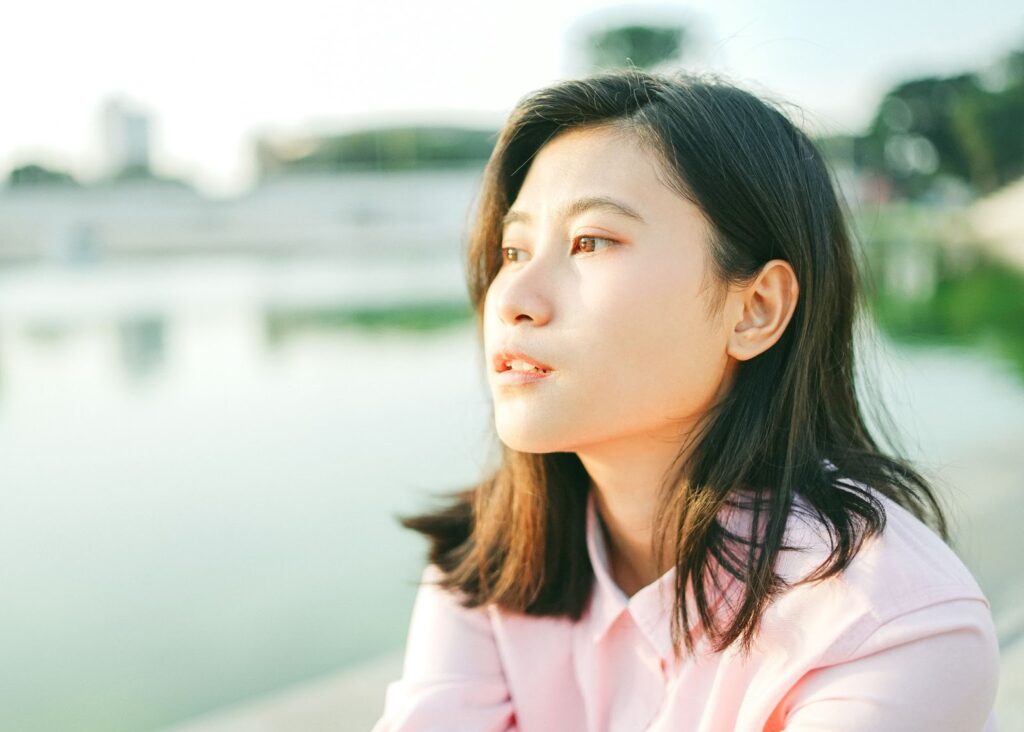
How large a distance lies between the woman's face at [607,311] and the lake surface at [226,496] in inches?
16.2

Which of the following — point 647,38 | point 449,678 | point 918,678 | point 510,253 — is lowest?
point 449,678

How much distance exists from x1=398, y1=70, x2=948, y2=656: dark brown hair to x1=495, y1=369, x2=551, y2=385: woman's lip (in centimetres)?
19

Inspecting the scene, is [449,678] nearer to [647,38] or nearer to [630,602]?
[630,602]

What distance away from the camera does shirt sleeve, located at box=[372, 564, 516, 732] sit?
1197 mm

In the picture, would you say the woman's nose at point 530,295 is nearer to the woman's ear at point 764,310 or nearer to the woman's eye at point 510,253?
the woman's eye at point 510,253

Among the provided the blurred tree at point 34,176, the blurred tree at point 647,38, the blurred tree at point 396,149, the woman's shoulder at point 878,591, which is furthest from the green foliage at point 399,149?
the woman's shoulder at point 878,591

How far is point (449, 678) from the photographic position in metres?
1.23

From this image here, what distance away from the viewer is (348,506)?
466 centimetres

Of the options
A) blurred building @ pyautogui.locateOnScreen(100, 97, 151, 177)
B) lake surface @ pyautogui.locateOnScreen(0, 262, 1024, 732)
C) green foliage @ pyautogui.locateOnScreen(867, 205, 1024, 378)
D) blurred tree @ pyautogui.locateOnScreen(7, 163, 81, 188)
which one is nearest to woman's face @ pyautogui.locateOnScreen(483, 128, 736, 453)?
lake surface @ pyautogui.locateOnScreen(0, 262, 1024, 732)

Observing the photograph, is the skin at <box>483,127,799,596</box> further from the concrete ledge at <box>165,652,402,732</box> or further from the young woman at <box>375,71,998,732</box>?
the concrete ledge at <box>165,652,402,732</box>

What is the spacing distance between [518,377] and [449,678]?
385 mm

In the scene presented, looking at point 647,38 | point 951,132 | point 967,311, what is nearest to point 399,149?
point 647,38

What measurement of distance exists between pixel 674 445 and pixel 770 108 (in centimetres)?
39

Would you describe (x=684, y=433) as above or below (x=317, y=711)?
above
